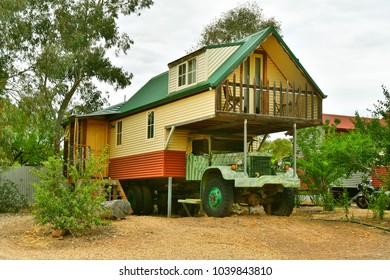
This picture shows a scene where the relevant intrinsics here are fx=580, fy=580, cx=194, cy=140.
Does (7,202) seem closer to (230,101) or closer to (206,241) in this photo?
(230,101)

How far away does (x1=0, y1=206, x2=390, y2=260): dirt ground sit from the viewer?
442 inches

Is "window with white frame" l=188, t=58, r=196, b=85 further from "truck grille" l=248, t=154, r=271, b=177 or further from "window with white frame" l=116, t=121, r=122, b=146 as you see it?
"window with white frame" l=116, t=121, r=122, b=146

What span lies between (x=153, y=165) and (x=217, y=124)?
2.98 m

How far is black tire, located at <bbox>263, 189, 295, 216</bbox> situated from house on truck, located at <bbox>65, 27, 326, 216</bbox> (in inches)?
1.2

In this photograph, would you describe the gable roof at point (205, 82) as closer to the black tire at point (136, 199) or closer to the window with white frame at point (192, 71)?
the window with white frame at point (192, 71)

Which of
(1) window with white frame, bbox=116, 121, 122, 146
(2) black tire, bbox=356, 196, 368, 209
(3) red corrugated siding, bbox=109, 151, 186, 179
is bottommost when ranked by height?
(2) black tire, bbox=356, 196, 368, 209

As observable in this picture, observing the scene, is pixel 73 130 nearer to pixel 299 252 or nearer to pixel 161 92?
pixel 161 92

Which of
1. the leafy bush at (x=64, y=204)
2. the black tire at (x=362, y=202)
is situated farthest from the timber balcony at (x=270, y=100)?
the black tire at (x=362, y=202)

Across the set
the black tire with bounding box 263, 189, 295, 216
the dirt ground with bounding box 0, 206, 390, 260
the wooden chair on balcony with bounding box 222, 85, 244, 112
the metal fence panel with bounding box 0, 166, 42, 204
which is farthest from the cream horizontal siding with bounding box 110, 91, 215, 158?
the metal fence panel with bounding box 0, 166, 42, 204

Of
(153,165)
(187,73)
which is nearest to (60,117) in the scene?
(153,165)

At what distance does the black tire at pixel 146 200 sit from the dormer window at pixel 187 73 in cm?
485

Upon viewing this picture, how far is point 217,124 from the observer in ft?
60.9

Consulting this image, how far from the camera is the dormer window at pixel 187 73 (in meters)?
18.7
